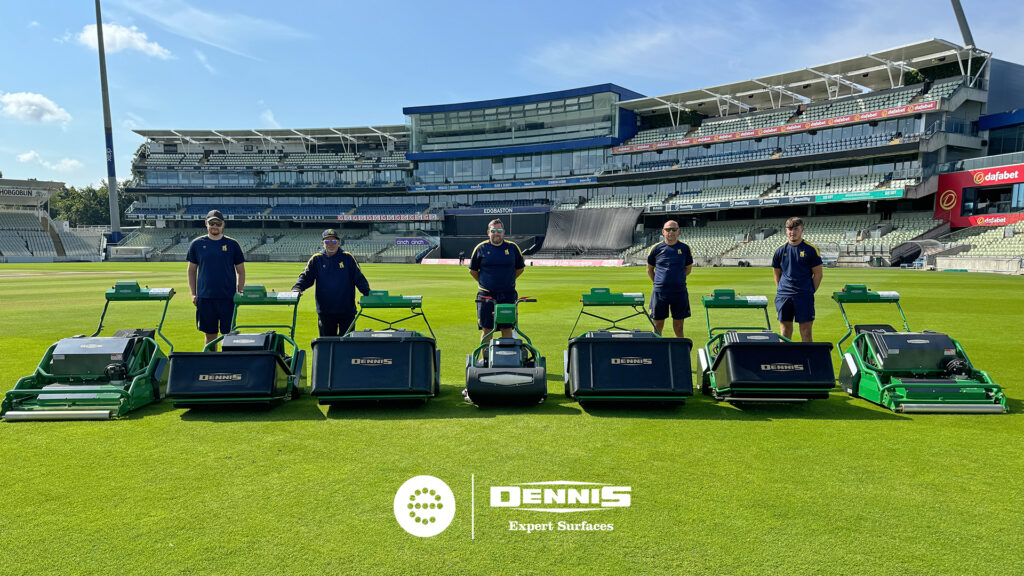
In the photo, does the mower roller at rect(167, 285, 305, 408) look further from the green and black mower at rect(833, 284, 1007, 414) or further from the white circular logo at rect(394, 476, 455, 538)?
the green and black mower at rect(833, 284, 1007, 414)

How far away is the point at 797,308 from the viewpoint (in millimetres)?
6945

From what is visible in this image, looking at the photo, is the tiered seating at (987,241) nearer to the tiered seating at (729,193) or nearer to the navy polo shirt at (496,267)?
the tiered seating at (729,193)

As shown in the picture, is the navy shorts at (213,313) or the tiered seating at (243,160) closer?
the navy shorts at (213,313)

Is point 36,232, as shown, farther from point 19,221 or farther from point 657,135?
point 657,135

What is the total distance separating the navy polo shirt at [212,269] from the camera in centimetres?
681

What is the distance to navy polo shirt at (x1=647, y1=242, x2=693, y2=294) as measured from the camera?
727 cm

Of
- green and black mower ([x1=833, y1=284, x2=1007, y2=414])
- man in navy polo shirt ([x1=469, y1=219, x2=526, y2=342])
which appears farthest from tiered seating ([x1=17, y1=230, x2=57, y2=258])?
green and black mower ([x1=833, y1=284, x2=1007, y2=414])

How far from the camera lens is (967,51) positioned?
1681 inches

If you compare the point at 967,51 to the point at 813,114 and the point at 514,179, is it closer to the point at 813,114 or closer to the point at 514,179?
the point at 813,114

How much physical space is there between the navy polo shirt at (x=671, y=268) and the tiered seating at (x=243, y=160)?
78.0 metres

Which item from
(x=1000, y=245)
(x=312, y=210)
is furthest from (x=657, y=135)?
(x=312, y=210)

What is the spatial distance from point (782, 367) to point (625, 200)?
184 feet

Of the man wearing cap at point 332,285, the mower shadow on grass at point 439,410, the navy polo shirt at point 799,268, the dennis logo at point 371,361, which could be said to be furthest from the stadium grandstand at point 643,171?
the dennis logo at point 371,361

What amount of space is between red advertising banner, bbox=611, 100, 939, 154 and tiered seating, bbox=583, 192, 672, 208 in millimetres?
4996
